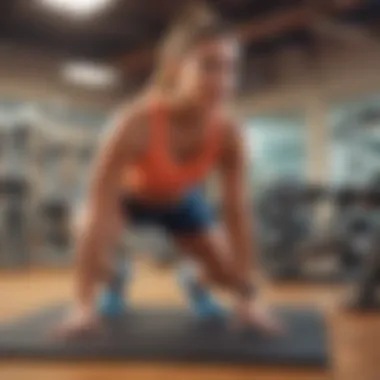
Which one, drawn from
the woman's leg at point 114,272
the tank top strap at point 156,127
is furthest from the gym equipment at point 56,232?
the tank top strap at point 156,127

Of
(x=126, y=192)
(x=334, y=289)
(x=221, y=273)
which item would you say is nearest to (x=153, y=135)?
(x=126, y=192)

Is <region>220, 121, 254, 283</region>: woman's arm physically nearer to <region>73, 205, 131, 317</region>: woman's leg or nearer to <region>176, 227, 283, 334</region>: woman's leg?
<region>176, 227, 283, 334</region>: woman's leg

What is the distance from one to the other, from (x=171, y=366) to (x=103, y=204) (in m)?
0.28

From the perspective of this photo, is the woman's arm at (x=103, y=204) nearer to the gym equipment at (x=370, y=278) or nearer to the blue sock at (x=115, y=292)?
the blue sock at (x=115, y=292)

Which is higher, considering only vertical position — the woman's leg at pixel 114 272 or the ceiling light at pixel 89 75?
the ceiling light at pixel 89 75

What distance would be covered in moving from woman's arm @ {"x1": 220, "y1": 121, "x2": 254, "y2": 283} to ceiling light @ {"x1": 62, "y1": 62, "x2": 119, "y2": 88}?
0.20 m

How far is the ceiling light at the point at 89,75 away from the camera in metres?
0.94

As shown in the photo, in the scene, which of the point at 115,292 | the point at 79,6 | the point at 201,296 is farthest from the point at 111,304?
the point at 79,6

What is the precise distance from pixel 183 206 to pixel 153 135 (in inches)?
4.7

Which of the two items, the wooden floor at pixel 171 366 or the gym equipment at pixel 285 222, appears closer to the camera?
the wooden floor at pixel 171 366

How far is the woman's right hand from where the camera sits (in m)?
0.91

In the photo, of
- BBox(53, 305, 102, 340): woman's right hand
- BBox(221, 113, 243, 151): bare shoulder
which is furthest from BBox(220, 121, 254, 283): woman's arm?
BBox(53, 305, 102, 340): woman's right hand

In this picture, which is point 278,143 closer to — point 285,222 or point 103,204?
point 285,222

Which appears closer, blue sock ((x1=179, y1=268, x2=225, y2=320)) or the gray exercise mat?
the gray exercise mat
